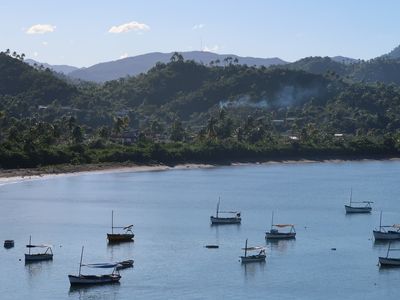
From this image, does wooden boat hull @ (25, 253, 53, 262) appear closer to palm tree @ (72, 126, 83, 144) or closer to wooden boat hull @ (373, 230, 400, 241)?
wooden boat hull @ (373, 230, 400, 241)

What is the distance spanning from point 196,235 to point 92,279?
22309 mm

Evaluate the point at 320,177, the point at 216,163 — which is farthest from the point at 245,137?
the point at 320,177

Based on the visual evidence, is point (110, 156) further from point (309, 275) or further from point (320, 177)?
point (309, 275)

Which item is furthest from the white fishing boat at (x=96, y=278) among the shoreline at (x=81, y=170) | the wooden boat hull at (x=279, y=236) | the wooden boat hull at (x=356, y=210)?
the shoreline at (x=81, y=170)

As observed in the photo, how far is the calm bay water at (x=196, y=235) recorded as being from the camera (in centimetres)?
6344

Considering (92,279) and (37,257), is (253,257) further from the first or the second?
(37,257)

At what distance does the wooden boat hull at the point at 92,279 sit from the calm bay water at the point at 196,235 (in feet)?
2.09

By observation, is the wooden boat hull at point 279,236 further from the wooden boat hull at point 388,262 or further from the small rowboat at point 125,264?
the small rowboat at point 125,264

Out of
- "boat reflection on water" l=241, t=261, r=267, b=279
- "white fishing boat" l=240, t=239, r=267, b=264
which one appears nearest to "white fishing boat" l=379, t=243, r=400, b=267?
"boat reflection on water" l=241, t=261, r=267, b=279

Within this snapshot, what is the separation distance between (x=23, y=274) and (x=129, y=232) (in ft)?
60.6

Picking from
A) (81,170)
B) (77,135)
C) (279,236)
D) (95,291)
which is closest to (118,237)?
(279,236)

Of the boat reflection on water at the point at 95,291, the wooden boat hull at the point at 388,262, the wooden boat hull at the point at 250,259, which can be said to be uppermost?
the wooden boat hull at the point at 388,262

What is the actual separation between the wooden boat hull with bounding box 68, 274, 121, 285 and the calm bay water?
638 mm

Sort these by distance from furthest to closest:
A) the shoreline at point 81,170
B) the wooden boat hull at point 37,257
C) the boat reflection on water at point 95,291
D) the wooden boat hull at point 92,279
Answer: the shoreline at point 81,170, the wooden boat hull at point 37,257, the wooden boat hull at point 92,279, the boat reflection on water at point 95,291
